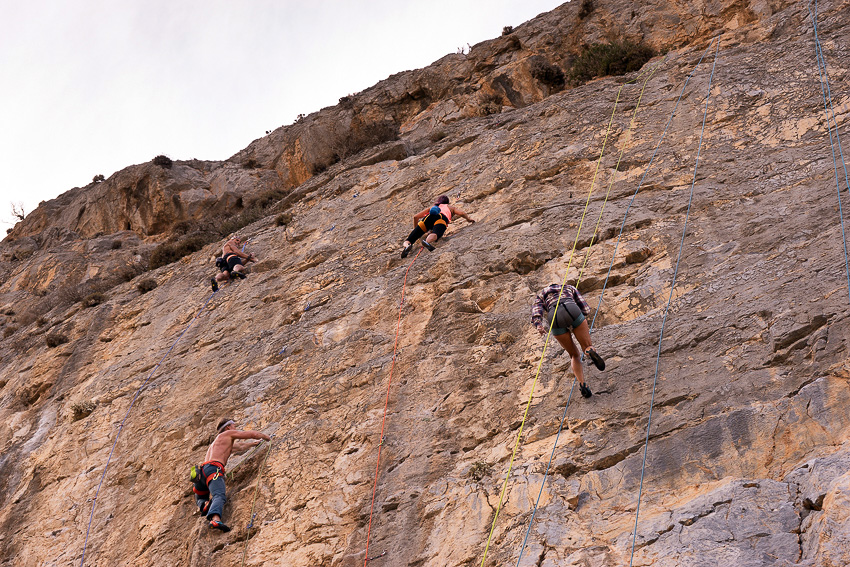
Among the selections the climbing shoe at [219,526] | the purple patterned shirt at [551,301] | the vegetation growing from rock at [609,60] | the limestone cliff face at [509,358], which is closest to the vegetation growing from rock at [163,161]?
the limestone cliff face at [509,358]

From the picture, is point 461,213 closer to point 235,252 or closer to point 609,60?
point 235,252

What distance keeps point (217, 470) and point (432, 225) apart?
4.97 meters

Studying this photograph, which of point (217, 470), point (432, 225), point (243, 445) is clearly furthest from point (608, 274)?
point (217, 470)

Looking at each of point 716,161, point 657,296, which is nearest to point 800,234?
point 657,296

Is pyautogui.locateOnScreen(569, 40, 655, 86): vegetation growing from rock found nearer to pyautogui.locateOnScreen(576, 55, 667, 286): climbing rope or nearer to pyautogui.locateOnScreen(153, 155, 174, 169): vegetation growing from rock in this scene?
pyautogui.locateOnScreen(576, 55, 667, 286): climbing rope

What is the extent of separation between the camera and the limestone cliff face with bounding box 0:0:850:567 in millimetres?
5688

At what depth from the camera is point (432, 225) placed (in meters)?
11.1

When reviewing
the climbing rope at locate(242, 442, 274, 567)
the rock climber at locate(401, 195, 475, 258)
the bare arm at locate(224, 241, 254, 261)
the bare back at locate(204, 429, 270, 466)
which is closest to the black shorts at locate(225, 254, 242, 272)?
the bare arm at locate(224, 241, 254, 261)

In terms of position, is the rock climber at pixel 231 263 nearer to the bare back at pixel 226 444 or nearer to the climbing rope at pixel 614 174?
the bare back at pixel 226 444

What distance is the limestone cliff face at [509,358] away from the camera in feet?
18.7

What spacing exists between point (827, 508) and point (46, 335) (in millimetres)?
14211

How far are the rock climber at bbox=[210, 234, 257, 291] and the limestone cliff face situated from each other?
448 mm

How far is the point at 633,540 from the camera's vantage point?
5.26 m

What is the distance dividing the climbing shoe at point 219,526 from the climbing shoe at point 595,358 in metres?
4.39
